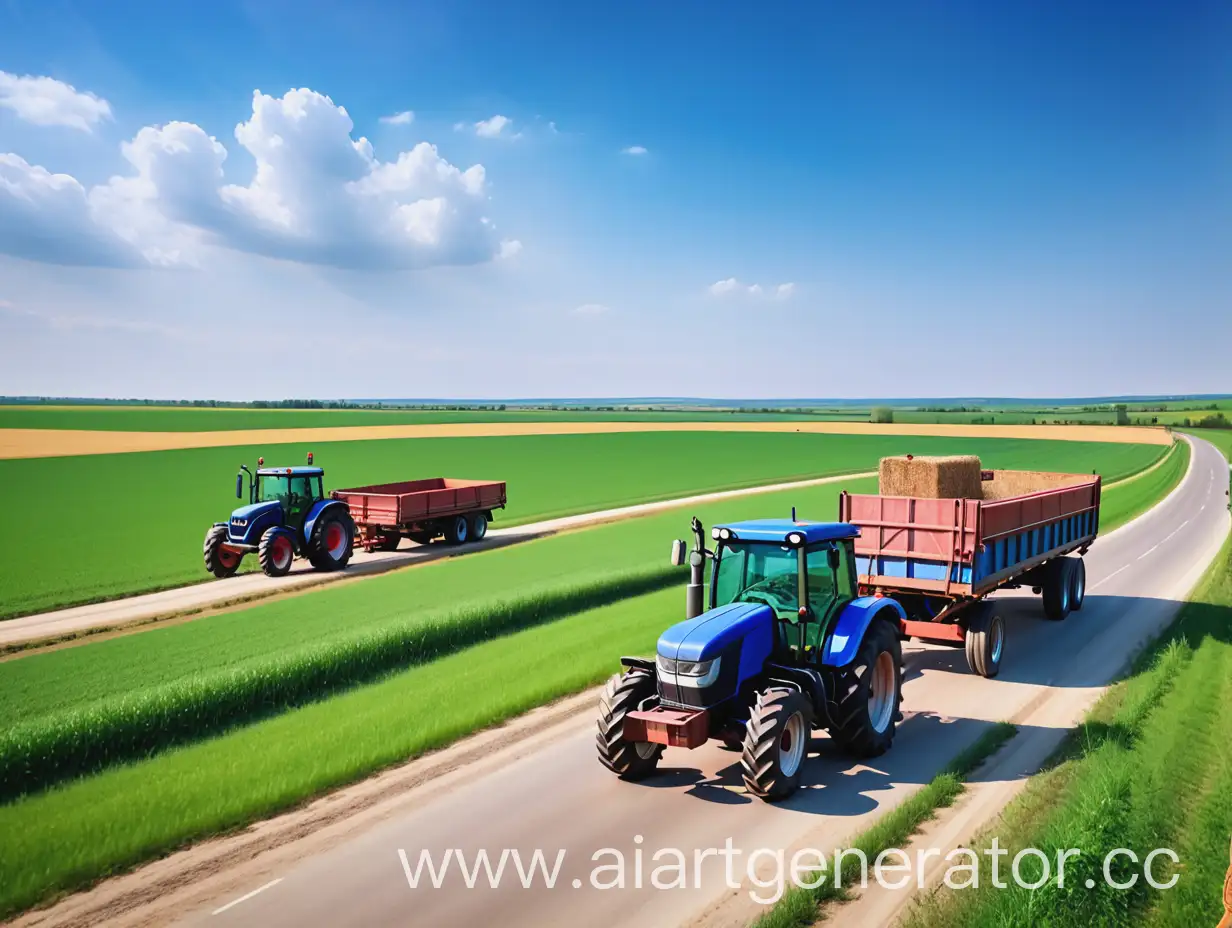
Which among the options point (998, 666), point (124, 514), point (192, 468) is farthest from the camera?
point (192, 468)

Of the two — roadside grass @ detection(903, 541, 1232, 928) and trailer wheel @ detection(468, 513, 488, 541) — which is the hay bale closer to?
roadside grass @ detection(903, 541, 1232, 928)

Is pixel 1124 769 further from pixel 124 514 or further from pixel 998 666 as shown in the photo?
pixel 124 514

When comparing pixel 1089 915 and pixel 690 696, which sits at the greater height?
pixel 690 696

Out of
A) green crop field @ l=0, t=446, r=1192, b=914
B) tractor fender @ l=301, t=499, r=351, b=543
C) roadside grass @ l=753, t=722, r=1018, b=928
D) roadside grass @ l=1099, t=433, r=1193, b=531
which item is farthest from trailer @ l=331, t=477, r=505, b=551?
roadside grass @ l=1099, t=433, r=1193, b=531

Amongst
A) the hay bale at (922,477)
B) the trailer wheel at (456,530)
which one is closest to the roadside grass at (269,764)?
the hay bale at (922,477)

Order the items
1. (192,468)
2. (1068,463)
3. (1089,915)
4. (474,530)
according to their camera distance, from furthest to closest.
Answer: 1. (1068,463)
2. (192,468)
3. (474,530)
4. (1089,915)

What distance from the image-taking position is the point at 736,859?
752cm

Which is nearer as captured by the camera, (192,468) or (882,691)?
(882,691)

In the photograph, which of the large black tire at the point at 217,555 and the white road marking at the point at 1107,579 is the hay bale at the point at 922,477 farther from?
the large black tire at the point at 217,555

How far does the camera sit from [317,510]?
22.9 m

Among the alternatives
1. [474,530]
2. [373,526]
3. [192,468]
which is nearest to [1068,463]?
[474,530]

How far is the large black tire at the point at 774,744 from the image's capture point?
8.24m

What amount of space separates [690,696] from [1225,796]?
16.9 ft

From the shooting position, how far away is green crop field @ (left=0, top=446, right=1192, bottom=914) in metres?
7.91
